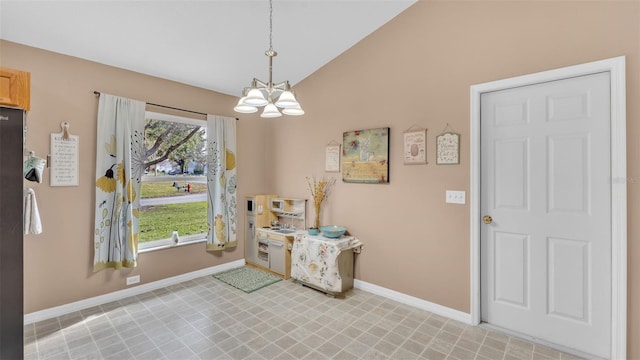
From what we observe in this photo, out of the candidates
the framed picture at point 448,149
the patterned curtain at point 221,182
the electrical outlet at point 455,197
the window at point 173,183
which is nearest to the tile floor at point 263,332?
the window at point 173,183

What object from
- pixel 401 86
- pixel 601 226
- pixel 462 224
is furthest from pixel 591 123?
pixel 401 86

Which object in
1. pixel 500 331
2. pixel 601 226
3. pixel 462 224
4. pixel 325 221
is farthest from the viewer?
pixel 325 221

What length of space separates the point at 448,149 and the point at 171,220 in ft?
11.3

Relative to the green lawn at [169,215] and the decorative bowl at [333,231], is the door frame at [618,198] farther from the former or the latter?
the green lawn at [169,215]

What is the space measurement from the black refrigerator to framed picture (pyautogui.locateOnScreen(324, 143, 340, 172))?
276cm

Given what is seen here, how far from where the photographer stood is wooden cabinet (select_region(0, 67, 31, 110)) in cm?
142

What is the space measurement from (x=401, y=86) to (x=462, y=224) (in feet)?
5.08

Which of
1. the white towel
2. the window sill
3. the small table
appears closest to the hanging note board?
the white towel

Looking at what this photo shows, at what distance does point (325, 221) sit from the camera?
145 inches

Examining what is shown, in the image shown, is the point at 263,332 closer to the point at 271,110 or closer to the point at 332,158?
the point at 271,110

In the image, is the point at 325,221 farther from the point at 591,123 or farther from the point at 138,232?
the point at 591,123

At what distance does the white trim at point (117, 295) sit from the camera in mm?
2596

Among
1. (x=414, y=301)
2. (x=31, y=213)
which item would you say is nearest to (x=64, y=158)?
(x=31, y=213)

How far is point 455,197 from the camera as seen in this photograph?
8.63 feet
